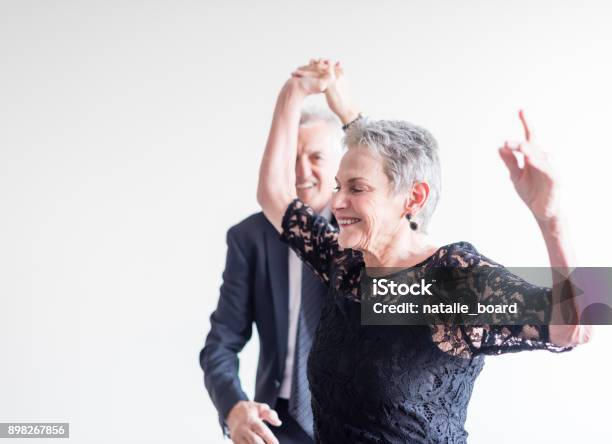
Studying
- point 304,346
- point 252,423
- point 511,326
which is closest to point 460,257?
point 511,326

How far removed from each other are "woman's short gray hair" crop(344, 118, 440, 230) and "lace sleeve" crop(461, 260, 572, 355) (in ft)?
1.15

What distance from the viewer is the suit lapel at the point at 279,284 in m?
2.57

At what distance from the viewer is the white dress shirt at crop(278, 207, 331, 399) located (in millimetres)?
2562

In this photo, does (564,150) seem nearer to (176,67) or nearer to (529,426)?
(529,426)

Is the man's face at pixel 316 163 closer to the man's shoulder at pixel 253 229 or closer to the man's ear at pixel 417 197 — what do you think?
the man's shoulder at pixel 253 229

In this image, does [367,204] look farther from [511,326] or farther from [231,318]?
[231,318]

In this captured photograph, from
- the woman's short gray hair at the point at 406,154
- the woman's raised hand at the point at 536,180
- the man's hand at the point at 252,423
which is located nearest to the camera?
the woman's raised hand at the point at 536,180

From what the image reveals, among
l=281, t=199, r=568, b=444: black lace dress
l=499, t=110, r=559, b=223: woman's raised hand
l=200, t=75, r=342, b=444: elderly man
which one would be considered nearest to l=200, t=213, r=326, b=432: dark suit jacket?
l=200, t=75, r=342, b=444: elderly man

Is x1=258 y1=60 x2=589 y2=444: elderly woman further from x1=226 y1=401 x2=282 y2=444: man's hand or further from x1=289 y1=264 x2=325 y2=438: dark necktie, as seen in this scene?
x1=289 y1=264 x2=325 y2=438: dark necktie

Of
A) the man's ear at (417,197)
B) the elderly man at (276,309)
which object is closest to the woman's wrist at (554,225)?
the man's ear at (417,197)

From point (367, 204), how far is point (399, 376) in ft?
1.35

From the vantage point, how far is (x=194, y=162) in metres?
4.15

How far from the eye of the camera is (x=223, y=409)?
2406 millimetres

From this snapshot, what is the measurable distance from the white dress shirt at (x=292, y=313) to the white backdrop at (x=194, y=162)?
1.42 metres
